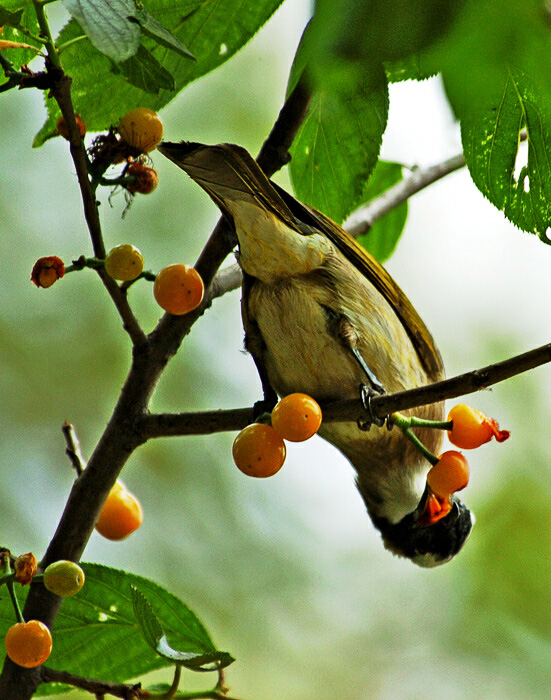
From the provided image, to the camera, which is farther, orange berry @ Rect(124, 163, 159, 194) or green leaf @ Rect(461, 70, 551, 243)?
orange berry @ Rect(124, 163, 159, 194)

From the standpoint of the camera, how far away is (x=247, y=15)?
1.71 metres

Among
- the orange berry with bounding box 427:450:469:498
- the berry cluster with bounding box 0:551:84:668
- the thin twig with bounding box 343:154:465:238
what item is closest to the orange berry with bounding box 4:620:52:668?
the berry cluster with bounding box 0:551:84:668

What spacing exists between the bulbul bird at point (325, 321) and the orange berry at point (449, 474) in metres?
0.46

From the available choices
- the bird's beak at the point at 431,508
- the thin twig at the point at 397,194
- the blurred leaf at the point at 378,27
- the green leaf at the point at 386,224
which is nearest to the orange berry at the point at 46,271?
the blurred leaf at the point at 378,27

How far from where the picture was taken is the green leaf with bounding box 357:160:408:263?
10.7 feet

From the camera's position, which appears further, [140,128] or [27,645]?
[140,128]

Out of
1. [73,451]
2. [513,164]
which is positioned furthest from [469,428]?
[73,451]

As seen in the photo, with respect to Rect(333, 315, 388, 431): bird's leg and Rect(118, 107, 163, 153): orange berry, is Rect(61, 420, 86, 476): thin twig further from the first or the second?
Rect(333, 315, 388, 431): bird's leg

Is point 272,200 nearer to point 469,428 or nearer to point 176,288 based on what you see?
point 176,288

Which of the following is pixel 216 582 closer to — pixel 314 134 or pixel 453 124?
pixel 314 134

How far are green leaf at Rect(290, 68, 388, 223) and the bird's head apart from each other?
124 cm

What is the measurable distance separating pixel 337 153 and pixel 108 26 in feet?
3.20

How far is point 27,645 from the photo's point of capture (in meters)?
1.47

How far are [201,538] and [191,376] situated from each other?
1.36 meters
